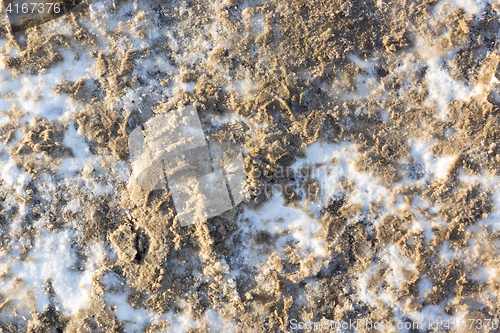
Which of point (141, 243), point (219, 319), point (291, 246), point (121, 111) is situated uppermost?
point (121, 111)

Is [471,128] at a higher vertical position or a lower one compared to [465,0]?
lower

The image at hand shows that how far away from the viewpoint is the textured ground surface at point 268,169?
8.59ft

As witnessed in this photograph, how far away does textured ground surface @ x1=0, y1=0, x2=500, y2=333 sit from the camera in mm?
2617

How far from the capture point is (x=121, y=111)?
2.68 metres

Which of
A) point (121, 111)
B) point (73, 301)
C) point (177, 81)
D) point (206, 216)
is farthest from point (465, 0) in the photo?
point (73, 301)

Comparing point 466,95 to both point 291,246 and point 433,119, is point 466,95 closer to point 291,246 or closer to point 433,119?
point 433,119

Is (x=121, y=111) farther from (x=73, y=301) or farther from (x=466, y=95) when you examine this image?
(x=466, y=95)

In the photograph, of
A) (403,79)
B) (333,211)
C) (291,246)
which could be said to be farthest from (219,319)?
(403,79)

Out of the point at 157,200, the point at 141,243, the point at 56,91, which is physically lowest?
the point at 141,243

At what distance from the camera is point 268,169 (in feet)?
8.54

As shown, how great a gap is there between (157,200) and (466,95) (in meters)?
2.70

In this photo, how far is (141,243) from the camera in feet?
8.53

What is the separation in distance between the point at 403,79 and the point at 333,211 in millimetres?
1260

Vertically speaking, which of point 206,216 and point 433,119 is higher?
point 433,119
